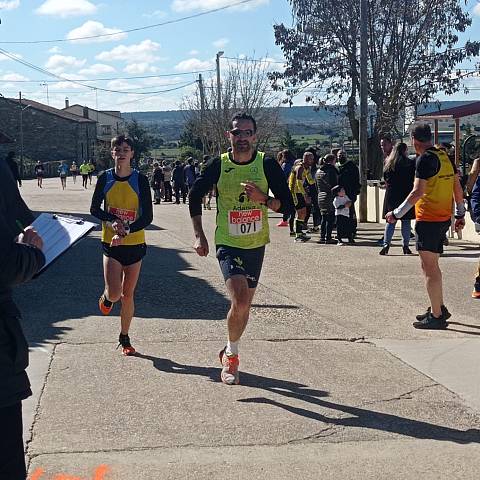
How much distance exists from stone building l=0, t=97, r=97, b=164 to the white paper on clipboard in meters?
84.5

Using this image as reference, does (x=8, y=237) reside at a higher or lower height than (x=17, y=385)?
higher

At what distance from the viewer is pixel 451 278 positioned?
11.8 metres

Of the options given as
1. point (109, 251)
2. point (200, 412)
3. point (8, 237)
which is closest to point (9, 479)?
point (8, 237)

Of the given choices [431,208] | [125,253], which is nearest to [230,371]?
[125,253]

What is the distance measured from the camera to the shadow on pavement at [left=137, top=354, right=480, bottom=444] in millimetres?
5367

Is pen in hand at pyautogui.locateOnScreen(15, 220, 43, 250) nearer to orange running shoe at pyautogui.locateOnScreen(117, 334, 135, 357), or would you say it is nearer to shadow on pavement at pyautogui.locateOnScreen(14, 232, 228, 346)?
orange running shoe at pyautogui.locateOnScreen(117, 334, 135, 357)

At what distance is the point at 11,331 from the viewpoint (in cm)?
322

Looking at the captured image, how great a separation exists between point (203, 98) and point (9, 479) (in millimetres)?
45554

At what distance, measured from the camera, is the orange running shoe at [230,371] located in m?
6.42

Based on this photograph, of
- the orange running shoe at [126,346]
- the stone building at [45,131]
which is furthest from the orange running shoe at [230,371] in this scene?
the stone building at [45,131]

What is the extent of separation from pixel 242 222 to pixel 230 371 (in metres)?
1.13

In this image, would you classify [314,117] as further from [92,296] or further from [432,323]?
[432,323]

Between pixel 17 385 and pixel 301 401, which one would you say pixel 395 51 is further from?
pixel 17 385

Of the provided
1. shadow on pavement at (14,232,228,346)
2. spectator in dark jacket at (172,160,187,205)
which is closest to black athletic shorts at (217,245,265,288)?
shadow on pavement at (14,232,228,346)
